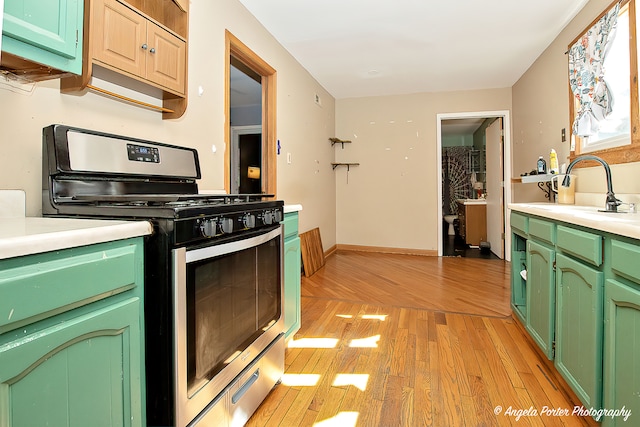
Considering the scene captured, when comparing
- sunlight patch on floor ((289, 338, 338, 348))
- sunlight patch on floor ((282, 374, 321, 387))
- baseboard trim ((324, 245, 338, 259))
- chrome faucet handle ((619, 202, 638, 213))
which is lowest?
sunlight patch on floor ((282, 374, 321, 387))

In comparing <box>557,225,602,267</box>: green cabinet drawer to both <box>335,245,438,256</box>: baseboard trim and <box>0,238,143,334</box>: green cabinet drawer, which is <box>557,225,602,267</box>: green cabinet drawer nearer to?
<box>0,238,143,334</box>: green cabinet drawer

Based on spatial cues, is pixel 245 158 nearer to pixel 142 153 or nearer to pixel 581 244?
pixel 142 153

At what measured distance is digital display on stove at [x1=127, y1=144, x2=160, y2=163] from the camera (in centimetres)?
159

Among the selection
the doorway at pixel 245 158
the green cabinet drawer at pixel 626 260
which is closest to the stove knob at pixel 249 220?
the green cabinet drawer at pixel 626 260

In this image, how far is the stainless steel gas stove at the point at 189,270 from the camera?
1.03 metres

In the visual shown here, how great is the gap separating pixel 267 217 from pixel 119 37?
3.15 ft

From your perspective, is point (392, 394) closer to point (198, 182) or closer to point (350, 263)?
point (198, 182)

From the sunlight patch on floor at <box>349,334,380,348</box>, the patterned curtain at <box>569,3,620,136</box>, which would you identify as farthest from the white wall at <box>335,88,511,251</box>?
the sunlight patch on floor at <box>349,334,380,348</box>

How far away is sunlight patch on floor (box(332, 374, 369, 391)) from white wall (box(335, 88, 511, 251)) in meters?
3.73

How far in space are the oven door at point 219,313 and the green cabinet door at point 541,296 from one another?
1.39 meters

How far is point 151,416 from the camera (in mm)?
1056

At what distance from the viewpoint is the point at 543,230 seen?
6.03 feet

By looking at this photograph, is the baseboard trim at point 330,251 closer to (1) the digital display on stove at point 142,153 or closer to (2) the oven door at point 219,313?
(2) the oven door at point 219,313

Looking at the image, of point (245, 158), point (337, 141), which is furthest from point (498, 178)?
point (245, 158)
